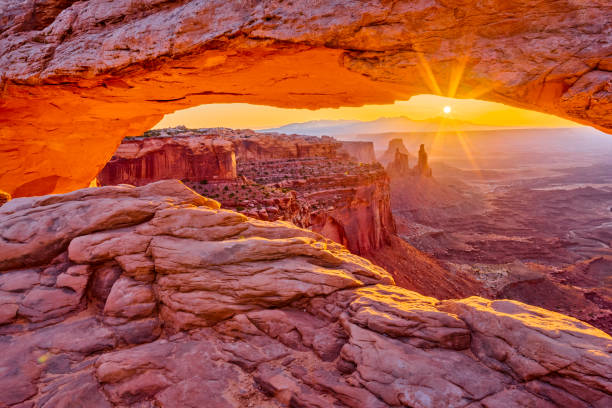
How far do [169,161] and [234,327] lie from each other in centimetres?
2307

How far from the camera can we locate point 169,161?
24.3 m

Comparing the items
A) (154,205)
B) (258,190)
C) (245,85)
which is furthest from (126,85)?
(258,190)

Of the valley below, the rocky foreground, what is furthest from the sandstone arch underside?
the valley below

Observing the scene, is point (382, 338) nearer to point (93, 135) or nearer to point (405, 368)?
point (405, 368)

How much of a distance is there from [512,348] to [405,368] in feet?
4.20

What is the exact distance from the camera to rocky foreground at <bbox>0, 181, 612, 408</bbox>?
3.32 metres

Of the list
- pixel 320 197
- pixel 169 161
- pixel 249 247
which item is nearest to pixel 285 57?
pixel 249 247

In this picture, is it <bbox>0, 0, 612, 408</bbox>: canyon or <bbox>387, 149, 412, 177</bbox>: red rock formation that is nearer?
<bbox>0, 0, 612, 408</bbox>: canyon

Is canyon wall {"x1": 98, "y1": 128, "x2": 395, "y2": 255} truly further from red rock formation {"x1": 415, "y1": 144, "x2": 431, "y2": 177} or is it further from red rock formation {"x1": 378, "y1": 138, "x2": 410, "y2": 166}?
red rock formation {"x1": 378, "y1": 138, "x2": 410, "y2": 166}

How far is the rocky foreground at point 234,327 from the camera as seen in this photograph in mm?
3318

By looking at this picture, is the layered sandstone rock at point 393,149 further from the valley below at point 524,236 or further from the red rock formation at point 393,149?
the valley below at point 524,236

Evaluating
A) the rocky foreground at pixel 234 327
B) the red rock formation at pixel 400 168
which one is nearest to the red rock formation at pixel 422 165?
the red rock formation at pixel 400 168

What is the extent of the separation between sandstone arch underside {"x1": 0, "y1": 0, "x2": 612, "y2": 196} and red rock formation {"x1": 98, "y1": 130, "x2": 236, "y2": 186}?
1399 cm

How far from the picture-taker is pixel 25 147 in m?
9.98
